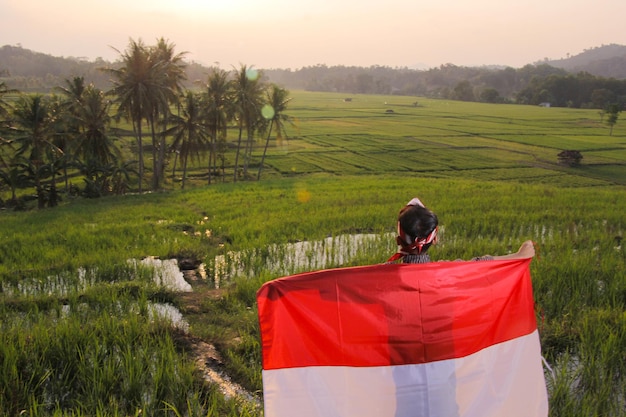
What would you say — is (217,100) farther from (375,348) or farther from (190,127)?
(375,348)

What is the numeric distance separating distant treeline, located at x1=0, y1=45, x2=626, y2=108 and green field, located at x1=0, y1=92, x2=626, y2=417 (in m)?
32.0

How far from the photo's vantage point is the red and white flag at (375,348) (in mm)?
3205

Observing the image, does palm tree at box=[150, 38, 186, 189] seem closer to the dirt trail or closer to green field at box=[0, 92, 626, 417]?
green field at box=[0, 92, 626, 417]

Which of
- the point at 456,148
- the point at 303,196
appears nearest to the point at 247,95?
the point at 303,196

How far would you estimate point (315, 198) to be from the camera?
643 inches

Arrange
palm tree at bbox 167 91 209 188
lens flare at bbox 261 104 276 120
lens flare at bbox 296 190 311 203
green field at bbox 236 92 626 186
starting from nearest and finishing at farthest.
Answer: lens flare at bbox 296 190 311 203 → palm tree at bbox 167 91 209 188 → lens flare at bbox 261 104 276 120 → green field at bbox 236 92 626 186

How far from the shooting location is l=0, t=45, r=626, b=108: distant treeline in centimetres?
8631

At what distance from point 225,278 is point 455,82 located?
167 meters

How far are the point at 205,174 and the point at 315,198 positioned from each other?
59.9 feet

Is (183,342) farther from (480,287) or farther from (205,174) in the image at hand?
(205,174)

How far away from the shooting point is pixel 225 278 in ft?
26.7

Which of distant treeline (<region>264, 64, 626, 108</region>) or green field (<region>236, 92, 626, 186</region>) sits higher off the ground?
distant treeline (<region>264, 64, 626, 108</region>)

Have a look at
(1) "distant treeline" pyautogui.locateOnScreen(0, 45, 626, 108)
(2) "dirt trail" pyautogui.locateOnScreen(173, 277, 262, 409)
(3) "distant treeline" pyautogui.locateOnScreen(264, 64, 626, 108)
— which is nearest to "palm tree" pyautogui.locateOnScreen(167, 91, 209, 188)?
(1) "distant treeline" pyautogui.locateOnScreen(0, 45, 626, 108)

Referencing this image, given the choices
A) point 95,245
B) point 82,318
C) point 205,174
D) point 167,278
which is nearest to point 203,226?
point 95,245
